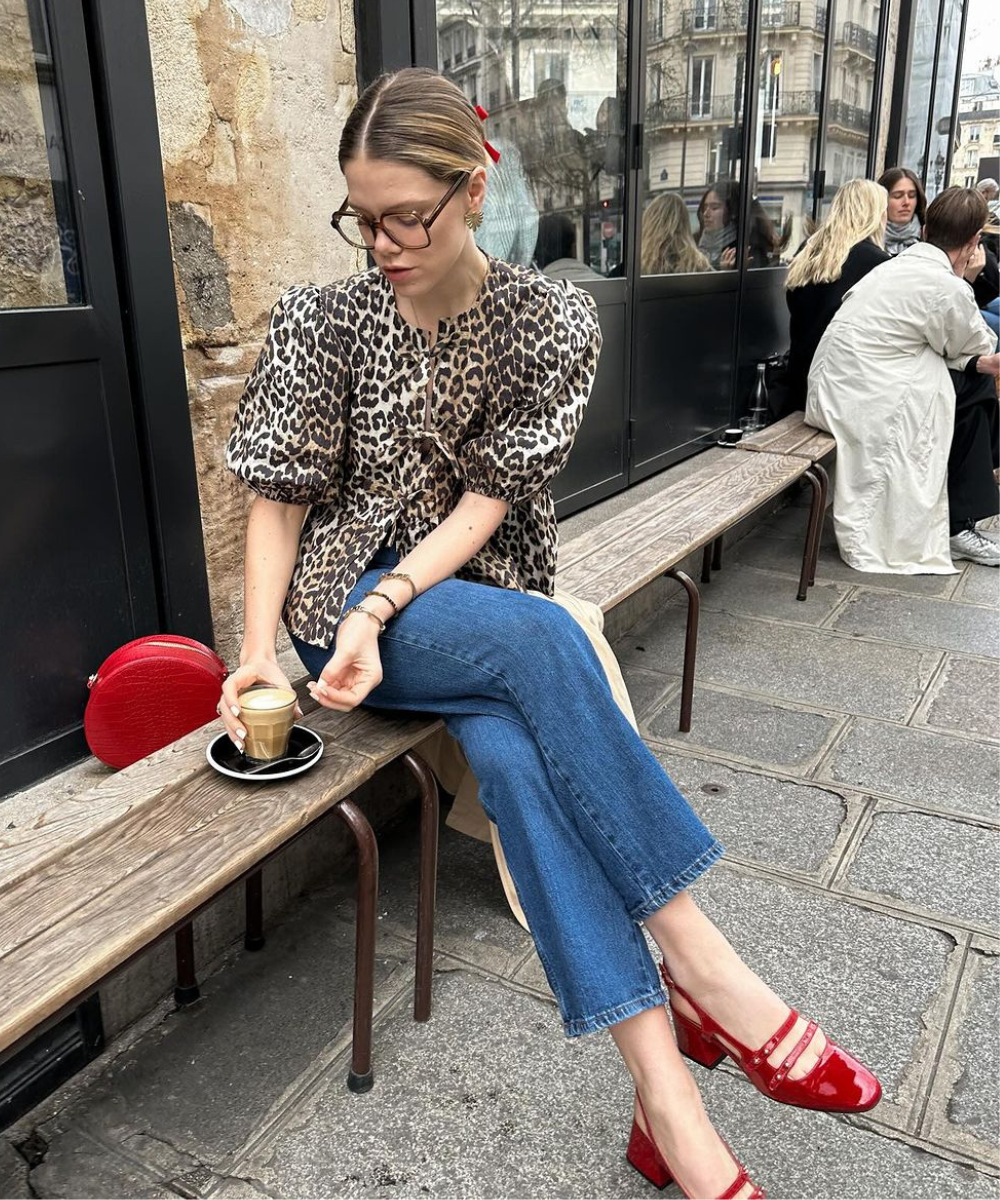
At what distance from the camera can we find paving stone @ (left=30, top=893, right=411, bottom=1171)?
1687mm

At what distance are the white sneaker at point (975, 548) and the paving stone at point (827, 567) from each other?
0.26m

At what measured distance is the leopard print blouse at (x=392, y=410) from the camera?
187 cm

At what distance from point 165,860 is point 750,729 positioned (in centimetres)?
202

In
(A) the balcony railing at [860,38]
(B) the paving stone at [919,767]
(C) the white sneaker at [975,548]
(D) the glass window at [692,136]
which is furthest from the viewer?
(A) the balcony railing at [860,38]

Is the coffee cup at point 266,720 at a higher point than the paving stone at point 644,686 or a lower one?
higher

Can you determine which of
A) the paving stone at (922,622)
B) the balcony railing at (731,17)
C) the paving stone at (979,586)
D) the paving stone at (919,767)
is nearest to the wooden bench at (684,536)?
the paving stone at (922,622)

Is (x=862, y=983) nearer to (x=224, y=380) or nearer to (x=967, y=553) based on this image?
(x=224, y=380)

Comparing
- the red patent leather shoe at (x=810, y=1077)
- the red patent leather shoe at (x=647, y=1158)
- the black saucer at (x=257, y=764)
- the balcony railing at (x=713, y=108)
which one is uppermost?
the balcony railing at (x=713, y=108)

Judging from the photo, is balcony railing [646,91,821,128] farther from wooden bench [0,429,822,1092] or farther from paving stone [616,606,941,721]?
wooden bench [0,429,822,1092]

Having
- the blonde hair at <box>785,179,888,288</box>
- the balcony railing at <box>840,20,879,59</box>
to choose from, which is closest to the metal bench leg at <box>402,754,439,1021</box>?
the blonde hair at <box>785,179,888,288</box>

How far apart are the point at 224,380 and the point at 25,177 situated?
0.59 meters

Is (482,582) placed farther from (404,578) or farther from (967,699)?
(967,699)

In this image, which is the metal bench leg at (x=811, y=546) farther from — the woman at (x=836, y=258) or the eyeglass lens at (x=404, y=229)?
the eyeglass lens at (x=404, y=229)

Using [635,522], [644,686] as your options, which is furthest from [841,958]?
[635,522]
